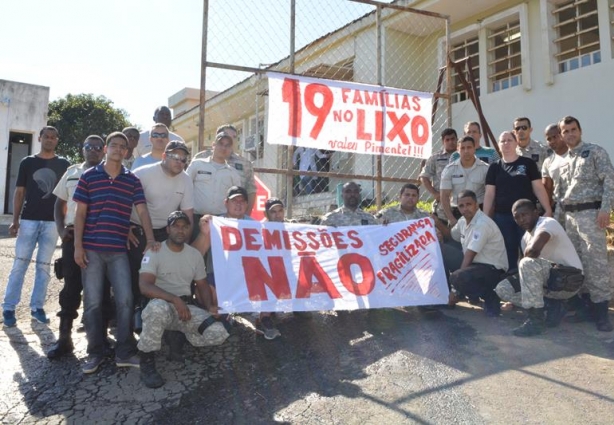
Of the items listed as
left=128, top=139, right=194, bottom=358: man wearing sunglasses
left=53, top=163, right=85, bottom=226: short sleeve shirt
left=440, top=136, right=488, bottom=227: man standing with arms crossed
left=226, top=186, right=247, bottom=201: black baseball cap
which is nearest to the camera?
left=128, top=139, right=194, bottom=358: man wearing sunglasses

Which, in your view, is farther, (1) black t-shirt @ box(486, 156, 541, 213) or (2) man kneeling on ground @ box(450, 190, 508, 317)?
(1) black t-shirt @ box(486, 156, 541, 213)

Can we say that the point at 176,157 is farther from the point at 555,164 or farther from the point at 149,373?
the point at 555,164

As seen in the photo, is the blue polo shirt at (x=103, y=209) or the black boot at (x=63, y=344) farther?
the black boot at (x=63, y=344)

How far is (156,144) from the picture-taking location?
189 inches

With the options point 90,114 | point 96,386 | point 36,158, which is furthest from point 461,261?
point 90,114

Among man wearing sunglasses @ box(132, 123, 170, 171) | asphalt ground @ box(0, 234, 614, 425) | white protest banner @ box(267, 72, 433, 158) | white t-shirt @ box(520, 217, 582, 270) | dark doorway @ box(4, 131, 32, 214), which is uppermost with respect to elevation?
dark doorway @ box(4, 131, 32, 214)

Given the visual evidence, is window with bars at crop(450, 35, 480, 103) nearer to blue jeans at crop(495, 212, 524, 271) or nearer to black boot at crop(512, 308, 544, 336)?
blue jeans at crop(495, 212, 524, 271)

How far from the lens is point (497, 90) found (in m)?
10.4

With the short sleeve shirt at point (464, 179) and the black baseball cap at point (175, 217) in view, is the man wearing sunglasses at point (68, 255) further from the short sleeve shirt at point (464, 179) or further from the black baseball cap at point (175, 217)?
the short sleeve shirt at point (464, 179)

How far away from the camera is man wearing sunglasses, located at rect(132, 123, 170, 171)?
189 inches

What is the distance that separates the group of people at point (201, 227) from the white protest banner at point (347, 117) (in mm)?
640

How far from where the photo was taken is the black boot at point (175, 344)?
3881 mm

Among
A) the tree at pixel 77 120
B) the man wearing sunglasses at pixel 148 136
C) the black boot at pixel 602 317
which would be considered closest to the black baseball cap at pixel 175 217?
the man wearing sunglasses at pixel 148 136

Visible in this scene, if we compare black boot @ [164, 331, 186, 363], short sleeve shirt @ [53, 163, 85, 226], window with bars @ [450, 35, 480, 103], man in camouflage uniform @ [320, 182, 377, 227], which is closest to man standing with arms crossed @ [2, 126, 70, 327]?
short sleeve shirt @ [53, 163, 85, 226]
